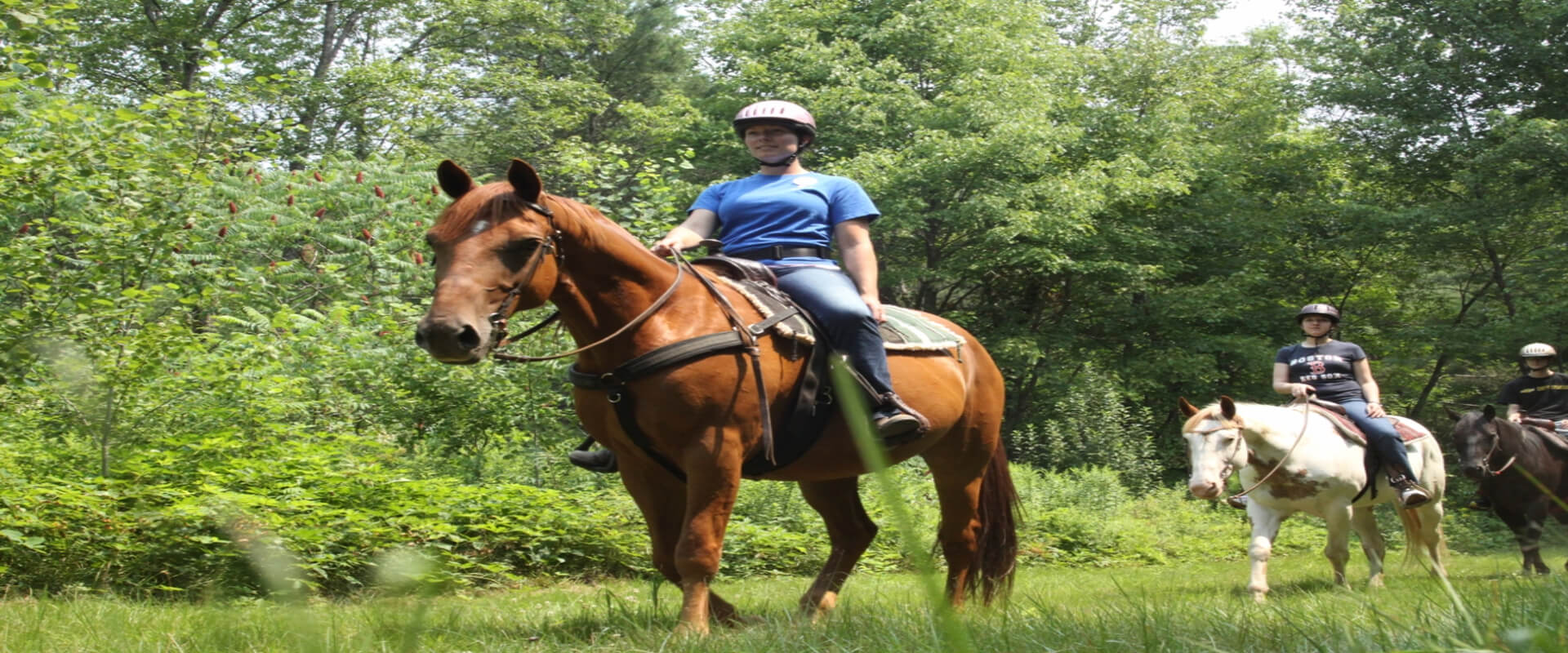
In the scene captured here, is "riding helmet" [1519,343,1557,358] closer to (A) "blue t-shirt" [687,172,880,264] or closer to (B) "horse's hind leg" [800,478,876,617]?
(B) "horse's hind leg" [800,478,876,617]

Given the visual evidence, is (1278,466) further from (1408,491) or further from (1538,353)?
(1538,353)

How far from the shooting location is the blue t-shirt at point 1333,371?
980cm

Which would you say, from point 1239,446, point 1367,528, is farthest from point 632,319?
point 1367,528

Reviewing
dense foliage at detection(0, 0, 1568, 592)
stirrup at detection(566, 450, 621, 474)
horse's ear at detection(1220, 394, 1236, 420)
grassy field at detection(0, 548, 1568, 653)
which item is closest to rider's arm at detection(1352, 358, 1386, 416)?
horse's ear at detection(1220, 394, 1236, 420)

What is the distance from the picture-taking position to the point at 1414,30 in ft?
74.1

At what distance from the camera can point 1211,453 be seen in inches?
342

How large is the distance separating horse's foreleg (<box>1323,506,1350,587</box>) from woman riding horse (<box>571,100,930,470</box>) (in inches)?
207

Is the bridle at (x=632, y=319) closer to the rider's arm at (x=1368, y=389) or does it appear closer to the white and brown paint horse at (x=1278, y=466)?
the white and brown paint horse at (x=1278, y=466)

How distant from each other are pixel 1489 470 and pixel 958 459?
7.17 metres

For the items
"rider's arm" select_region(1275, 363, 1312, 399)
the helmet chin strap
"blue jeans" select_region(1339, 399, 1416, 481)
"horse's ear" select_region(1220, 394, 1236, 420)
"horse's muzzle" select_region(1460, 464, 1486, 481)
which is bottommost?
"horse's muzzle" select_region(1460, 464, 1486, 481)

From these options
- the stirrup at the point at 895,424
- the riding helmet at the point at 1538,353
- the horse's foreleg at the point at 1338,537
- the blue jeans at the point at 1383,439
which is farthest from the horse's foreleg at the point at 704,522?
the riding helmet at the point at 1538,353

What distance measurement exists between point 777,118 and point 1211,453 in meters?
4.82

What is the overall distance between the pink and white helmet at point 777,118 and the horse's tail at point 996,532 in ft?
7.06

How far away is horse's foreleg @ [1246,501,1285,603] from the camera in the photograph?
8.70 meters
